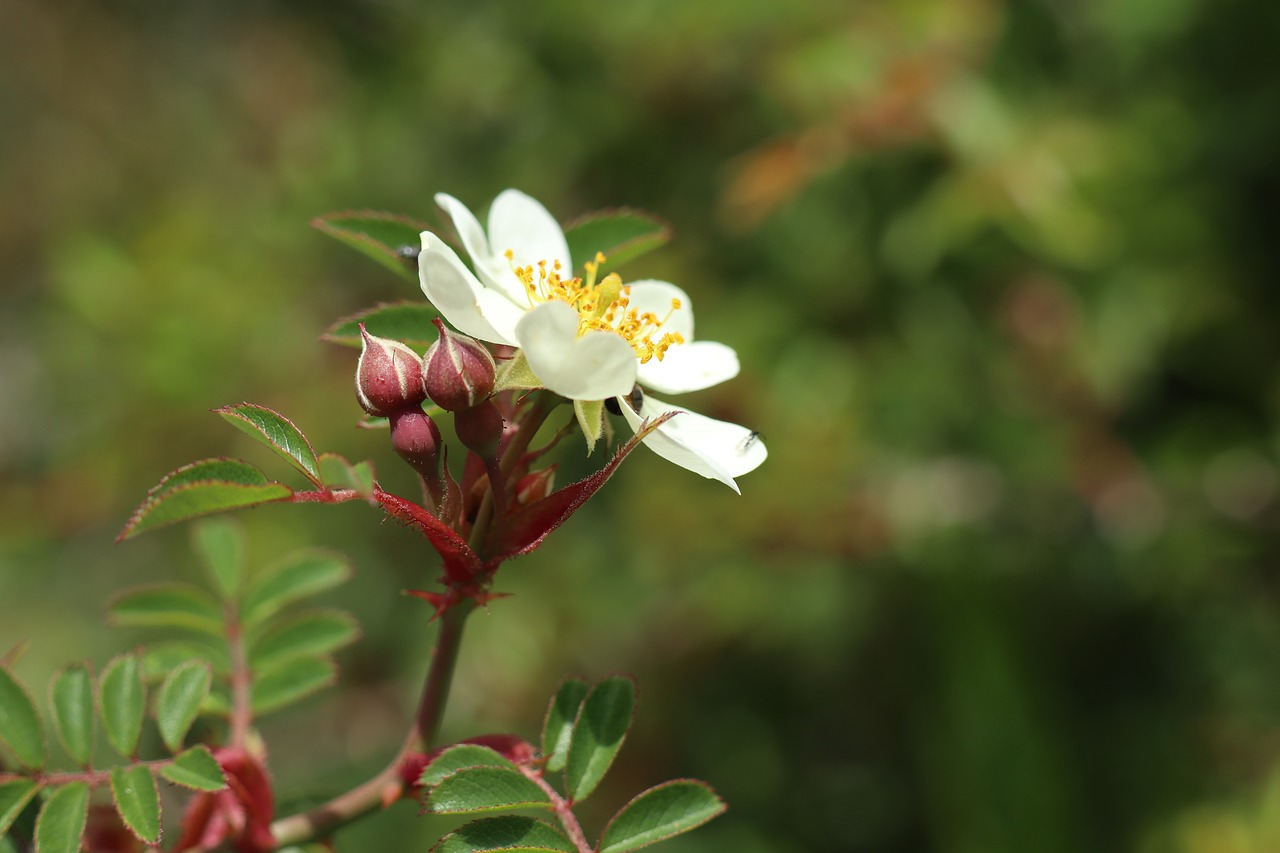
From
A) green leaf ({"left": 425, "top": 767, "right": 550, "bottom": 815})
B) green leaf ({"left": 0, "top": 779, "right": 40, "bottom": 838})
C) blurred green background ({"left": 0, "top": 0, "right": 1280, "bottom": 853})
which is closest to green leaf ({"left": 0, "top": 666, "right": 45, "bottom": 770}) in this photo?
green leaf ({"left": 0, "top": 779, "right": 40, "bottom": 838})

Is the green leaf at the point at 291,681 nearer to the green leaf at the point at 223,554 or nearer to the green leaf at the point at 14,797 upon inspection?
the green leaf at the point at 223,554

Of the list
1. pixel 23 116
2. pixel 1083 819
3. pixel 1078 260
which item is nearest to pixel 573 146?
pixel 1078 260

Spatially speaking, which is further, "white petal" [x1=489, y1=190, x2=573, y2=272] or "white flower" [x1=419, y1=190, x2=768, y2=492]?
"white petal" [x1=489, y1=190, x2=573, y2=272]

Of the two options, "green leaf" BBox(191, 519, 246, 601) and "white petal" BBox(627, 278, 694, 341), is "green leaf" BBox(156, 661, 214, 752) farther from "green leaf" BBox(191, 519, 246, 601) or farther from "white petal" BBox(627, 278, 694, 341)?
"white petal" BBox(627, 278, 694, 341)

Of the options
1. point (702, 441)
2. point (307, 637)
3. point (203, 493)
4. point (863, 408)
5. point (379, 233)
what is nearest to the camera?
point (203, 493)

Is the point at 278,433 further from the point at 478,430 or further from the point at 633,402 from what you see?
the point at 633,402

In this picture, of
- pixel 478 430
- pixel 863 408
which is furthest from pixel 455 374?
pixel 863 408
